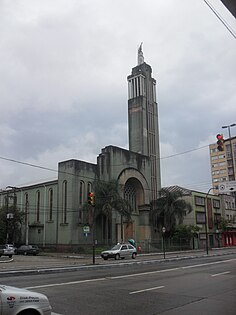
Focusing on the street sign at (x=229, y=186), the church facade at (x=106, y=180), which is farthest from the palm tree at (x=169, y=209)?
the street sign at (x=229, y=186)

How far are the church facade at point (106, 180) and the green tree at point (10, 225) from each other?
1.54 metres

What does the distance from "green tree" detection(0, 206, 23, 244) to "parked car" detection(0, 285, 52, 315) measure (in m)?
50.0

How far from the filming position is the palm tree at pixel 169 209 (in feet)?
181

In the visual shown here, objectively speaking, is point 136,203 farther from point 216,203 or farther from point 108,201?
point 216,203

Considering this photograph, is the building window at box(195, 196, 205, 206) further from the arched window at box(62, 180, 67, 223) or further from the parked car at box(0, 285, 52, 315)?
the parked car at box(0, 285, 52, 315)

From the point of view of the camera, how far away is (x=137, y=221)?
194 ft

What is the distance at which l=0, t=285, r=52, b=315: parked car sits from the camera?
5.17m

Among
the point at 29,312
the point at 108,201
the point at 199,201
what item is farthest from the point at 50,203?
the point at 29,312

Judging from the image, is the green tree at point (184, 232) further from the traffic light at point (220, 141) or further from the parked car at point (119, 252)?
the traffic light at point (220, 141)

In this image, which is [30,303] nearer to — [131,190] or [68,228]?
[68,228]

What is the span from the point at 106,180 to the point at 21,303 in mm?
48811

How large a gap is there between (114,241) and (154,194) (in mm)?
15364

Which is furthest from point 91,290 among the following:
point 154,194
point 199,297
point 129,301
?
point 154,194

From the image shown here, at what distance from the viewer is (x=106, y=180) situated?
54.2 meters
